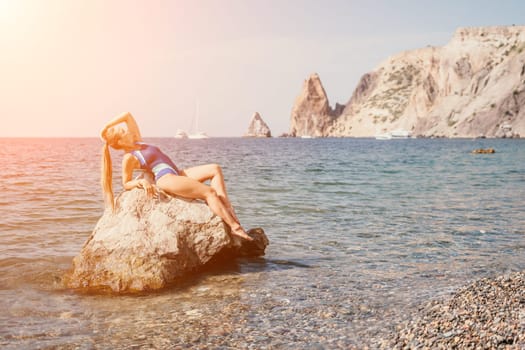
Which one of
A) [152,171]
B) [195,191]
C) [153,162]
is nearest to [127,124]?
[153,162]

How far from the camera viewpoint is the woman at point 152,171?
885cm

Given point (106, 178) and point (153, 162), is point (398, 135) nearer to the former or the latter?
point (153, 162)

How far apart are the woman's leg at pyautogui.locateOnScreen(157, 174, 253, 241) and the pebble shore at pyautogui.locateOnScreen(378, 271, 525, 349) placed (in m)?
3.83

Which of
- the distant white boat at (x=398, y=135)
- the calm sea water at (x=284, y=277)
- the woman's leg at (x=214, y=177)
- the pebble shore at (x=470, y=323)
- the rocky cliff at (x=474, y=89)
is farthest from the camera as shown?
the distant white boat at (x=398, y=135)

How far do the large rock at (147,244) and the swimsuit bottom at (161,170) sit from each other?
40 cm

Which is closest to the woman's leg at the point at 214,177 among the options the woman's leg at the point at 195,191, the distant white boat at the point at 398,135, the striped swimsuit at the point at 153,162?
the woman's leg at the point at 195,191

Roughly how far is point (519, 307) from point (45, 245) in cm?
949

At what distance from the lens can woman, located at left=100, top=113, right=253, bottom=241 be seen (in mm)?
8852

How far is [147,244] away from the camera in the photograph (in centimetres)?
818

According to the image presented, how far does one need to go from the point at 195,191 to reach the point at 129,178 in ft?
4.18

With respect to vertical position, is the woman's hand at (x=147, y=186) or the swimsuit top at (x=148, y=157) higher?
the swimsuit top at (x=148, y=157)

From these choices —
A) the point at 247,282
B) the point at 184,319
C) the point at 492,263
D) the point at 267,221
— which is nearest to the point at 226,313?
the point at 184,319

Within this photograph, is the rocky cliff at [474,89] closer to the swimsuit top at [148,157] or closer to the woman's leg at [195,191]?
the woman's leg at [195,191]

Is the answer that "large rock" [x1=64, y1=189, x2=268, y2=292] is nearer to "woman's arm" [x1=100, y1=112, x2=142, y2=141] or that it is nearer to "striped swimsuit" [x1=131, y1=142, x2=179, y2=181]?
"striped swimsuit" [x1=131, y1=142, x2=179, y2=181]
